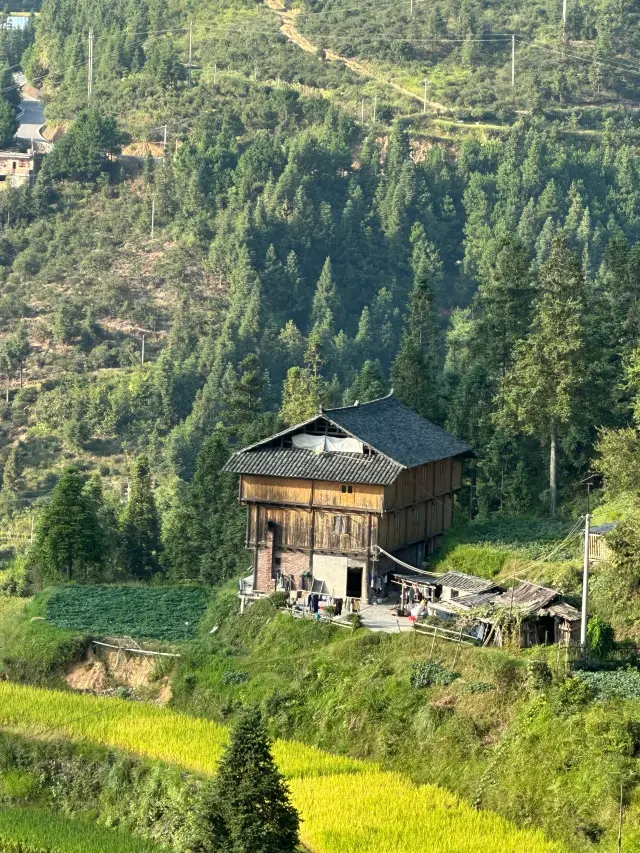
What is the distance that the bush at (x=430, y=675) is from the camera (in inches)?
1663

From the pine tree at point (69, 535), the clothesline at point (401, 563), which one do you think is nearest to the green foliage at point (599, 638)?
the clothesline at point (401, 563)

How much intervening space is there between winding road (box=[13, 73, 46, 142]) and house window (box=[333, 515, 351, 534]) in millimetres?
99293

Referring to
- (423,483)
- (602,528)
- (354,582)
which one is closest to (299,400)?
(423,483)

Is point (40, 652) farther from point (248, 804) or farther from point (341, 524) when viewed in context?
point (248, 804)

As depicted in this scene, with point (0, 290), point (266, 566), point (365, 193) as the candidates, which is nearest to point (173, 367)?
point (0, 290)

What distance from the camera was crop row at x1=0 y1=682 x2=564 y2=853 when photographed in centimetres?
3478

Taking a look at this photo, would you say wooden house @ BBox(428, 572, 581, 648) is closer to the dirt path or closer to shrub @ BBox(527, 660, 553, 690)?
shrub @ BBox(527, 660, 553, 690)

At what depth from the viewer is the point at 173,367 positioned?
10731 cm

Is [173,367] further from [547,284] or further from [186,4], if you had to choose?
[186,4]

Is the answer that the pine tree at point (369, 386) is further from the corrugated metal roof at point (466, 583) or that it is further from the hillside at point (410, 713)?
the corrugated metal roof at point (466, 583)

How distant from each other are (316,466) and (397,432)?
3.91 meters

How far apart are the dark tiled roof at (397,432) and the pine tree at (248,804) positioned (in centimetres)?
1804

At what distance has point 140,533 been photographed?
7562 cm

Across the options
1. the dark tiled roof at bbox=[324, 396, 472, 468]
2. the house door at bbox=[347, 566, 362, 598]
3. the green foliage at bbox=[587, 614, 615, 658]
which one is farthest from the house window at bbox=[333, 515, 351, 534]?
the green foliage at bbox=[587, 614, 615, 658]
